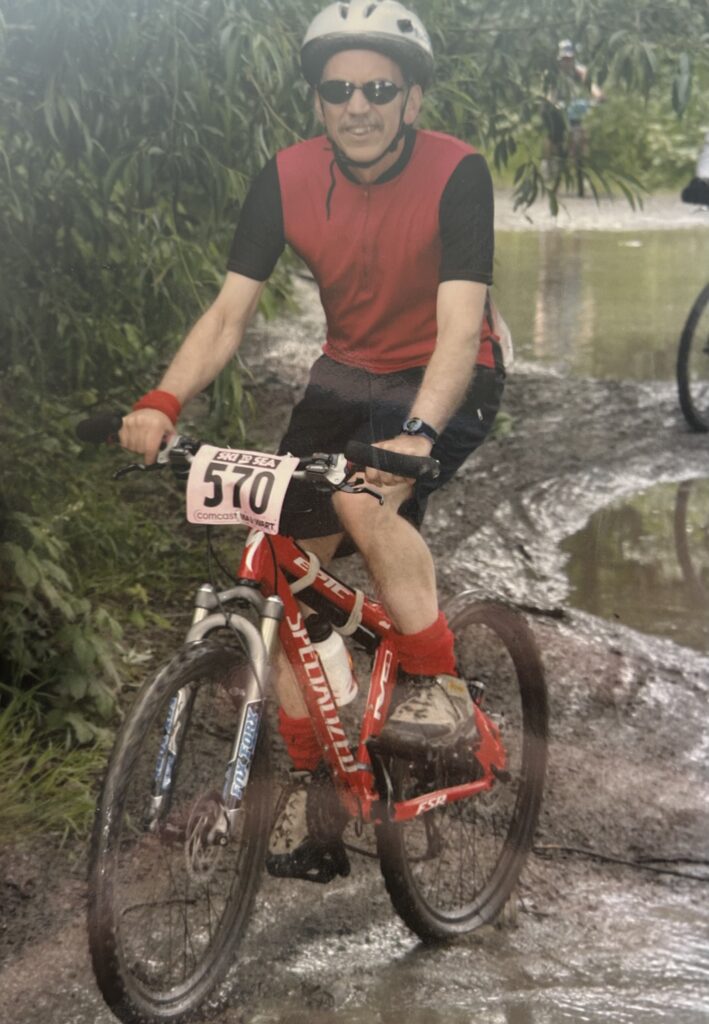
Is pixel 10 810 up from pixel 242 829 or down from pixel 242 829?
down

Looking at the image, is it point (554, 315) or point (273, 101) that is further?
point (554, 315)

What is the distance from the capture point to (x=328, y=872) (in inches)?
139

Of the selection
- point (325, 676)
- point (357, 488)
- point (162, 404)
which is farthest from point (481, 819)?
point (162, 404)

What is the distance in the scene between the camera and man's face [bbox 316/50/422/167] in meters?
3.58

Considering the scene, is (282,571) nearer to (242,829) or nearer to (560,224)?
(242,829)

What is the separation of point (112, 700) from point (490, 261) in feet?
5.38

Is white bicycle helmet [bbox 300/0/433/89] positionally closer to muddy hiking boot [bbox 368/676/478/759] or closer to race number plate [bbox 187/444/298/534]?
race number plate [bbox 187/444/298/534]

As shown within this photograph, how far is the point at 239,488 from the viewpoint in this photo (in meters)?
2.89

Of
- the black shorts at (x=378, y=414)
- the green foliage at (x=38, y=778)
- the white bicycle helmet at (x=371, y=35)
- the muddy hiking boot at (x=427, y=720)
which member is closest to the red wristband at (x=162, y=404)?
the black shorts at (x=378, y=414)

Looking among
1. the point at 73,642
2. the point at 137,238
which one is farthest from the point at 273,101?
the point at 73,642

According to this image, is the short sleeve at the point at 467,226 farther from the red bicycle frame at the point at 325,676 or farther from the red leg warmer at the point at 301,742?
the red leg warmer at the point at 301,742

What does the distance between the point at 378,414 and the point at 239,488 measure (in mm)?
792

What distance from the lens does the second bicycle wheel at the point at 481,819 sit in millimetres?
3611

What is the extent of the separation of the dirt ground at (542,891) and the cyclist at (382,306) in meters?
0.31
